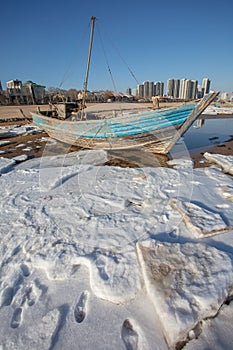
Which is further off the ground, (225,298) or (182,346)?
(225,298)

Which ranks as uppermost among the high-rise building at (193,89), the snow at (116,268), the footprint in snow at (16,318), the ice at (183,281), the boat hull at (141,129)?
the high-rise building at (193,89)

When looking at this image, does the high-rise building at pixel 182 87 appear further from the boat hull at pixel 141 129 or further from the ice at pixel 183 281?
the ice at pixel 183 281

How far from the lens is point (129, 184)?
4.19 m

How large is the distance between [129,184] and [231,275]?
2.70m

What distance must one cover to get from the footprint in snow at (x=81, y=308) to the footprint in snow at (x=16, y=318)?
53 centimetres

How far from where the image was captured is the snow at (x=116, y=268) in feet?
4.87

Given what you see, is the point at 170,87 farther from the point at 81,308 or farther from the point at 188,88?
the point at 81,308

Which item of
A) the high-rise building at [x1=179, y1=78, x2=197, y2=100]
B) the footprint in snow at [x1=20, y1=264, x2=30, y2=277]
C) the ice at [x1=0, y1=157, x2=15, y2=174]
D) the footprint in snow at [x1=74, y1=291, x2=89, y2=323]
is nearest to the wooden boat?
the ice at [x1=0, y1=157, x2=15, y2=174]

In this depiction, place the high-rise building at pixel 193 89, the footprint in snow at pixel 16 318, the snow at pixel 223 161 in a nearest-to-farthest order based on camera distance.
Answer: the footprint in snow at pixel 16 318 < the snow at pixel 223 161 < the high-rise building at pixel 193 89

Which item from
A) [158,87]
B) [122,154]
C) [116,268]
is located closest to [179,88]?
[158,87]

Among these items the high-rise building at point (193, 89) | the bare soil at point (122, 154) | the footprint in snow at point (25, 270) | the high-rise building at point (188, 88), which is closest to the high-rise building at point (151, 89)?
the high-rise building at point (188, 88)

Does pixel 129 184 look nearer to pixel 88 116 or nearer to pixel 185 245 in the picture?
pixel 185 245

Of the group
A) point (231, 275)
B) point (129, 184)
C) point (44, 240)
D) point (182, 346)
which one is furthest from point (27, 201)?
point (231, 275)

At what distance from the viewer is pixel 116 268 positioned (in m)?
2.01
